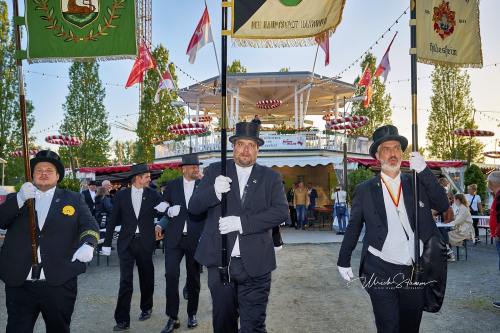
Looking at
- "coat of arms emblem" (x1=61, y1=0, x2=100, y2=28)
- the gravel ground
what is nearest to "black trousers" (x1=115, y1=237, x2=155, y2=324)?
the gravel ground

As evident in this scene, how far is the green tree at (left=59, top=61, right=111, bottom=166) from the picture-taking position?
37094 millimetres

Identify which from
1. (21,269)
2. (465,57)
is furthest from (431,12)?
(21,269)

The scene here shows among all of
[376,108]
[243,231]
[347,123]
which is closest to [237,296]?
[243,231]

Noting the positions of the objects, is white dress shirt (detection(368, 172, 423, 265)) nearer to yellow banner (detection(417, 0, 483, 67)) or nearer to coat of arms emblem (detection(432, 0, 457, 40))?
yellow banner (detection(417, 0, 483, 67))

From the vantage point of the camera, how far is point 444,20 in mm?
4406

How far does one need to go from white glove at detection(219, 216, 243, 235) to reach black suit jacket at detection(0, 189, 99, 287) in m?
1.11

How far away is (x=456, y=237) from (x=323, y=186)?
13.4 m

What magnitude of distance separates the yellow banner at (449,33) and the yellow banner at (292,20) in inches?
36.0

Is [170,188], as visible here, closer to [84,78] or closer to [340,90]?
[340,90]

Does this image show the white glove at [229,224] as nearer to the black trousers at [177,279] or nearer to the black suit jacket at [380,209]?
the black suit jacket at [380,209]

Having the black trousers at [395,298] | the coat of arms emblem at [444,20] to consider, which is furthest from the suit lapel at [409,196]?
the coat of arms emblem at [444,20]

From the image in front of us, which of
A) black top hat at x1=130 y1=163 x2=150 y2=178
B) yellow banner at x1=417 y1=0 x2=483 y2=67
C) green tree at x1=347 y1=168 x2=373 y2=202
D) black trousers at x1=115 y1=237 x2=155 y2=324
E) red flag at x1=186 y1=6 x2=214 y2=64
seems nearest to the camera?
yellow banner at x1=417 y1=0 x2=483 y2=67

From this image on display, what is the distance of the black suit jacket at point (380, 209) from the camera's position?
3.49m

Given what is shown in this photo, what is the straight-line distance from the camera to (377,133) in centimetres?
386
